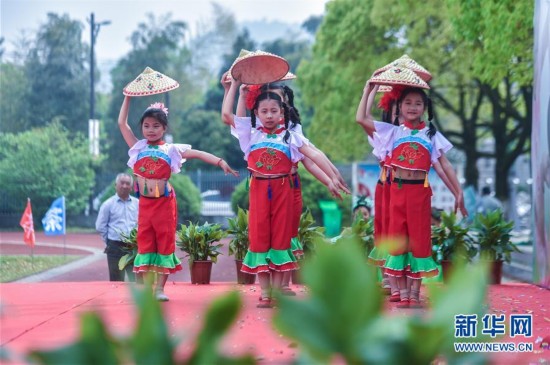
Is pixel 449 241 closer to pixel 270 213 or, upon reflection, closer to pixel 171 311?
pixel 270 213

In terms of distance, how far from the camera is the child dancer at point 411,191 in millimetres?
7242

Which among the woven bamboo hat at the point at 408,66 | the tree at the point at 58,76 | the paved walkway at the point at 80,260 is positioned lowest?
the paved walkway at the point at 80,260

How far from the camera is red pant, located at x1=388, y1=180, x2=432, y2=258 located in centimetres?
722

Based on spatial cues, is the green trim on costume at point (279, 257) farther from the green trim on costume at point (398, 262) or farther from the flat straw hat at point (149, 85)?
the flat straw hat at point (149, 85)

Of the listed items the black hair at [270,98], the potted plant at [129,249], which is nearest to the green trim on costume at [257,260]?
the black hair at [270,98]

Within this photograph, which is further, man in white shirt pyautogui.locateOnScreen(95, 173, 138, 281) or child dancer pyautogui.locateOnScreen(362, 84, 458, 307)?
man in white shirt pyautogui.locateOnScreen(95, 173, 138, 281)

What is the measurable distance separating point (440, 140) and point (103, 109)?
55.2 m

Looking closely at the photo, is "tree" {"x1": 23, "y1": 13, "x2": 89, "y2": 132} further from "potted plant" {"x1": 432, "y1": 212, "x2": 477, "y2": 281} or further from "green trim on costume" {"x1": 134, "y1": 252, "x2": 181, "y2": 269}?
"green trim on costume" {"x1": 134, "y1": 252, "x2": 181, "y2": 269}

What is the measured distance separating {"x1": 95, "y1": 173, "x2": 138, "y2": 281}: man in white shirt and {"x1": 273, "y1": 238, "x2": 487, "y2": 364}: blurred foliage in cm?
894

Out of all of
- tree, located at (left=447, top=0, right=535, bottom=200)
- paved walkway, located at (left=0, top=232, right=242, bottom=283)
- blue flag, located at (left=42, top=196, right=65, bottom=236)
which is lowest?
paved walkway, located at (left=0, top=232, right=242, bottom=283)

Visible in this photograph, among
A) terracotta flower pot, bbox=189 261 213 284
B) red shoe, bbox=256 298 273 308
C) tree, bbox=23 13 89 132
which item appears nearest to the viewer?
red shoe, bbox=256 298 273 308

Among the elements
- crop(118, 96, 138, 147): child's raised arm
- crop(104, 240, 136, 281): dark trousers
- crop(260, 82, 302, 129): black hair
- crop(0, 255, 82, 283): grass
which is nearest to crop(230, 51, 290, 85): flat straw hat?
crop(260, 82, 302, 129): black hair

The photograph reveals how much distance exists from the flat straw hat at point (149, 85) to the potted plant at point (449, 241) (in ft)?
10.4

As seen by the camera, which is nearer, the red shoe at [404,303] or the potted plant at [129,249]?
the red shoe at [404,303]
